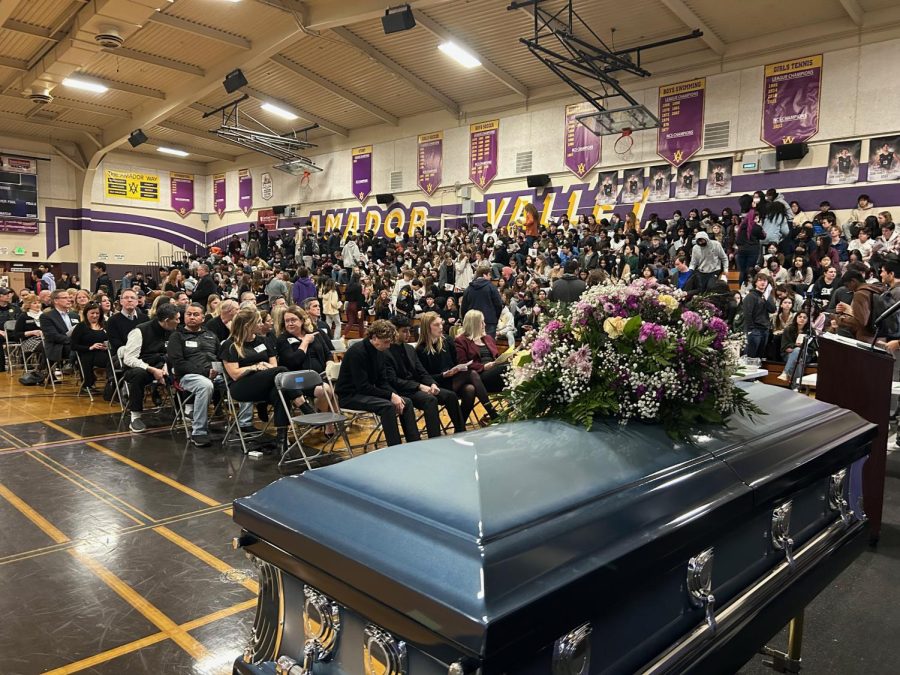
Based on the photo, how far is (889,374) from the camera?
327cm

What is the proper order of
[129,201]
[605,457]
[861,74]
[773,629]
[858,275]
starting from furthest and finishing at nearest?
[129,201], [861,74], [858,275], [773,629], [605,457]

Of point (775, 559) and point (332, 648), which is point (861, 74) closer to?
point (775, 559)

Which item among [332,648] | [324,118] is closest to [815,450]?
[332,648]

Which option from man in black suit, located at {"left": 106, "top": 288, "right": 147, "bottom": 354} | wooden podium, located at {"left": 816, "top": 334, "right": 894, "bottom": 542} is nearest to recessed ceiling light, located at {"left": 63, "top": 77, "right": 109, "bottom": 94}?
man in black suit, located at {"left": 106, "top": 288, "right": 147, "bottom": 354}

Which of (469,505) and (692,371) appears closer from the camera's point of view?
(469,505)

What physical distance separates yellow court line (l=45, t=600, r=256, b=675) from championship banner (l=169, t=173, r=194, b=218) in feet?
87.3

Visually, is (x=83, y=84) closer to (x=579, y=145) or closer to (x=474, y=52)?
(x=474, y=52)

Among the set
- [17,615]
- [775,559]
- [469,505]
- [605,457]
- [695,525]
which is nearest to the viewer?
[469,505]

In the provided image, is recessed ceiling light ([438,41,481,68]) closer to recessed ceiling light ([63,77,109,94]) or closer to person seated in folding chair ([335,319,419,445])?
recessed ceiling light ([63,77,109,94])

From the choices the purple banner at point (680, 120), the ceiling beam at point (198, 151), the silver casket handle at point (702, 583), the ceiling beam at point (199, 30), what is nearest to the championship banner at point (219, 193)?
the ceiling beam at point (198, 151)

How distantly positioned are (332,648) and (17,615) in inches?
92.2

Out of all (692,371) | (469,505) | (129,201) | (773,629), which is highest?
→ (129,201)

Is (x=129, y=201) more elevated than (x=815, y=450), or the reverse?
(x=129, y=201)

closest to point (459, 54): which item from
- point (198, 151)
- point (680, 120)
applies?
point (680, 120)
